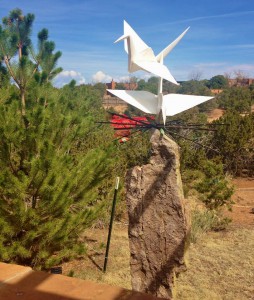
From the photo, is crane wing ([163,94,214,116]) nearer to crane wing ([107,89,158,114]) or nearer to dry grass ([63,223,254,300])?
crane wing ([107,89,158,114])

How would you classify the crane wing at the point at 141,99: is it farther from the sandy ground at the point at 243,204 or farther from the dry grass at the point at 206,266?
the sandy ground at the point at 243,204

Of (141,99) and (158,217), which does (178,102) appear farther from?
(158,217)

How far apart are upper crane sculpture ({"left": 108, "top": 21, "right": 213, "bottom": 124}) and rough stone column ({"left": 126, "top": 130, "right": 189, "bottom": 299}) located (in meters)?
0.25

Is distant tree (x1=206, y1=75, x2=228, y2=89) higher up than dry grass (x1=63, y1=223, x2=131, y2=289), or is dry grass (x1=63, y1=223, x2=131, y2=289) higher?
distant tree (x1=206, y1=75, x2=228, y2=89)

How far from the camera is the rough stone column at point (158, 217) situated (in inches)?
120

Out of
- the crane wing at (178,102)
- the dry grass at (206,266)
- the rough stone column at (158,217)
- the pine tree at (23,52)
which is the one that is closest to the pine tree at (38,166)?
the pine tree at (23,52)

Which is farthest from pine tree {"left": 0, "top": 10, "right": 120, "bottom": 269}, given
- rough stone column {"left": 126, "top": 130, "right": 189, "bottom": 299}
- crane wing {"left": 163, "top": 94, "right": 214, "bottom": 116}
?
crane wing {"left": 163, "top": 94, "right": 214, "bottom": 116}

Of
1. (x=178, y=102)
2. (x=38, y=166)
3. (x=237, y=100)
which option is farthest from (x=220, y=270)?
(x=237, y=100)

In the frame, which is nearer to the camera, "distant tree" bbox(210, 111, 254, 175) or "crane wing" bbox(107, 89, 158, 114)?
"crane wing" bbox(107, 89, 158, 114)

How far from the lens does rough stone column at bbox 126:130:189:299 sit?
304 centimetres

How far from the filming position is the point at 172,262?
3201 millimetres

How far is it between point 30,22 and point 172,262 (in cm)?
454

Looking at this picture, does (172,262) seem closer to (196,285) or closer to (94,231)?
(196,285)

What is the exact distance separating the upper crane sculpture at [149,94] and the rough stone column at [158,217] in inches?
9.9
